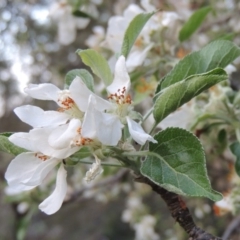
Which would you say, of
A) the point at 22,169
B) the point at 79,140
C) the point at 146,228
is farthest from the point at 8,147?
the point at 146,228

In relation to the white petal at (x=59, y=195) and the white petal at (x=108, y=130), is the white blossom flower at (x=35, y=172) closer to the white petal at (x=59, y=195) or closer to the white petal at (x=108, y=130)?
the white petal at (x=59, y=195)

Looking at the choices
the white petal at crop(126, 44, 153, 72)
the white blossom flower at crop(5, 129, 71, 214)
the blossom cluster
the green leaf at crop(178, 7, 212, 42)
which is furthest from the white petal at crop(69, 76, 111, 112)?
the green leaf at crop(178, 7, 212, 42)

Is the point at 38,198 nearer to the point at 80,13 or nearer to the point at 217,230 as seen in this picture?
the point at 80,13

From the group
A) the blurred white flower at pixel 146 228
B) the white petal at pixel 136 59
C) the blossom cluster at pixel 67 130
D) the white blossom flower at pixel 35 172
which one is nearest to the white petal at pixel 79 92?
the blossom cluster at pixel 67 130

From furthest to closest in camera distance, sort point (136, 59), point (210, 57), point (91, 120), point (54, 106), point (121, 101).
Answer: point (54, 106), point (136, 59), point (210, 57), point (121, 101), point (91, 120)

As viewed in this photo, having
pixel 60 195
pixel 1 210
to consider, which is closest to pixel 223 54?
pixel 60 195

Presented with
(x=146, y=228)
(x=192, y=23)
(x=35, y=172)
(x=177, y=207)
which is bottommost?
(x=146, y=228)

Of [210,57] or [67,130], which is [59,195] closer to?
[67,130]

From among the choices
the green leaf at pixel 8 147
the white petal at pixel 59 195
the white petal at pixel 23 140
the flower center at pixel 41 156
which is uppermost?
the white petal at pixel 23 140
